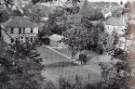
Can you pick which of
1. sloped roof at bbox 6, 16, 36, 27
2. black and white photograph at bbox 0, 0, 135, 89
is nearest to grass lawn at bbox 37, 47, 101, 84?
black and white photograph at bbox 0, 0, 135, 89

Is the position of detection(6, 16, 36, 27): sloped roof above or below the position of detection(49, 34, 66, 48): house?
above

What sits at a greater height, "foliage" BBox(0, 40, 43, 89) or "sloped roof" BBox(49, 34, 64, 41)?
"sloped roof" BBox(49, 34, 64, 41)

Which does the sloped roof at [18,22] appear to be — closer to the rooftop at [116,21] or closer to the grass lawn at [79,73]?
the grass lawn at [79,73]

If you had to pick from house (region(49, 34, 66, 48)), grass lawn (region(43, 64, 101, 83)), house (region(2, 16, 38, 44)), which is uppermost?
house (region(2, 16, 38, 44))

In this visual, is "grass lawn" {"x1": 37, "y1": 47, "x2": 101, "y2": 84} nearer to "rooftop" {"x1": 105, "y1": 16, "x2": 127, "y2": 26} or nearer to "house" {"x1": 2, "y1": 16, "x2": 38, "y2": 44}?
"house" {"x1": 2, "y1": 16, "x2": 38, "y2": 44}

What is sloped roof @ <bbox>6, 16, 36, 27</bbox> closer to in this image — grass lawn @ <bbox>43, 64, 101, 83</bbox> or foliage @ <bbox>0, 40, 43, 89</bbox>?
foliage @ <bbox>0, 40, 43, 89</bbox>

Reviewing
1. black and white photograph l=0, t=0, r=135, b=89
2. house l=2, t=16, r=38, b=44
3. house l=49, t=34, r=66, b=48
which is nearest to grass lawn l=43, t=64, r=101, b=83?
black and white photograph l=0, t=0, r=135, b=89

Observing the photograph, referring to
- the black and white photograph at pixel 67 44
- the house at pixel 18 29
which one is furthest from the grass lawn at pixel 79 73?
the house at pixel 18 29

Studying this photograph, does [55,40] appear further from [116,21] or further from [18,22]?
[116,21]

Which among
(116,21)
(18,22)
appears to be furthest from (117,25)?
(18,22)
